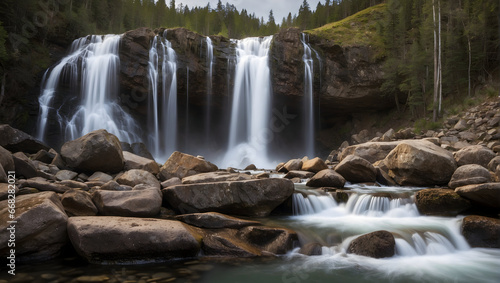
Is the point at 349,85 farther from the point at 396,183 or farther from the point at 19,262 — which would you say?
the point at 19,262

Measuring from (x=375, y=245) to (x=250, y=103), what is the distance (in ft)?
69.5

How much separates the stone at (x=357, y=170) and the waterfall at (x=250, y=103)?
14.8 metres

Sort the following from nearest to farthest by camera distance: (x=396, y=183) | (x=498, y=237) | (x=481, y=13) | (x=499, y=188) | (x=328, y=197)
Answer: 1. (x=498, y=237)
2. (x=499, y=188)
3. (x=328, y=197)
4. (x=396, y=183)
5. (x=481, y=13)

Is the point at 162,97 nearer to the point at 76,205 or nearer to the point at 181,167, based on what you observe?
the point at 181,167

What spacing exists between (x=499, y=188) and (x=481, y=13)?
77.6 feet

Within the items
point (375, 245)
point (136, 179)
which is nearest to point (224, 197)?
point (136, 179)

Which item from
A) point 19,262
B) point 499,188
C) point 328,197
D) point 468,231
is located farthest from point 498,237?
point 19,262

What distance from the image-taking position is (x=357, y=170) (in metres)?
9.90

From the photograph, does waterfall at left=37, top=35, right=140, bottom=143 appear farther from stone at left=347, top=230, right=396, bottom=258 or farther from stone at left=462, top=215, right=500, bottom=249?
stone at left=462, top=215, right=500, bottom=249

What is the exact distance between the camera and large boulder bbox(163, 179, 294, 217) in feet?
21.0

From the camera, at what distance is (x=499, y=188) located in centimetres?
595

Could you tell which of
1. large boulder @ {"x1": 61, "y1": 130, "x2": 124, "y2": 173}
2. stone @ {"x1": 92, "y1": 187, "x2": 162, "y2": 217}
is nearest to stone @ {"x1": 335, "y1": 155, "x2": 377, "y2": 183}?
stone @ {"x1": 92, "y1": 187, "x2": 162, "y2": 217}

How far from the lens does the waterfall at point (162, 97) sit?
23.5m

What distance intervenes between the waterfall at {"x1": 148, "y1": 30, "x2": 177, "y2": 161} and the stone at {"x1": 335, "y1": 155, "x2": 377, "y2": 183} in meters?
17.1
